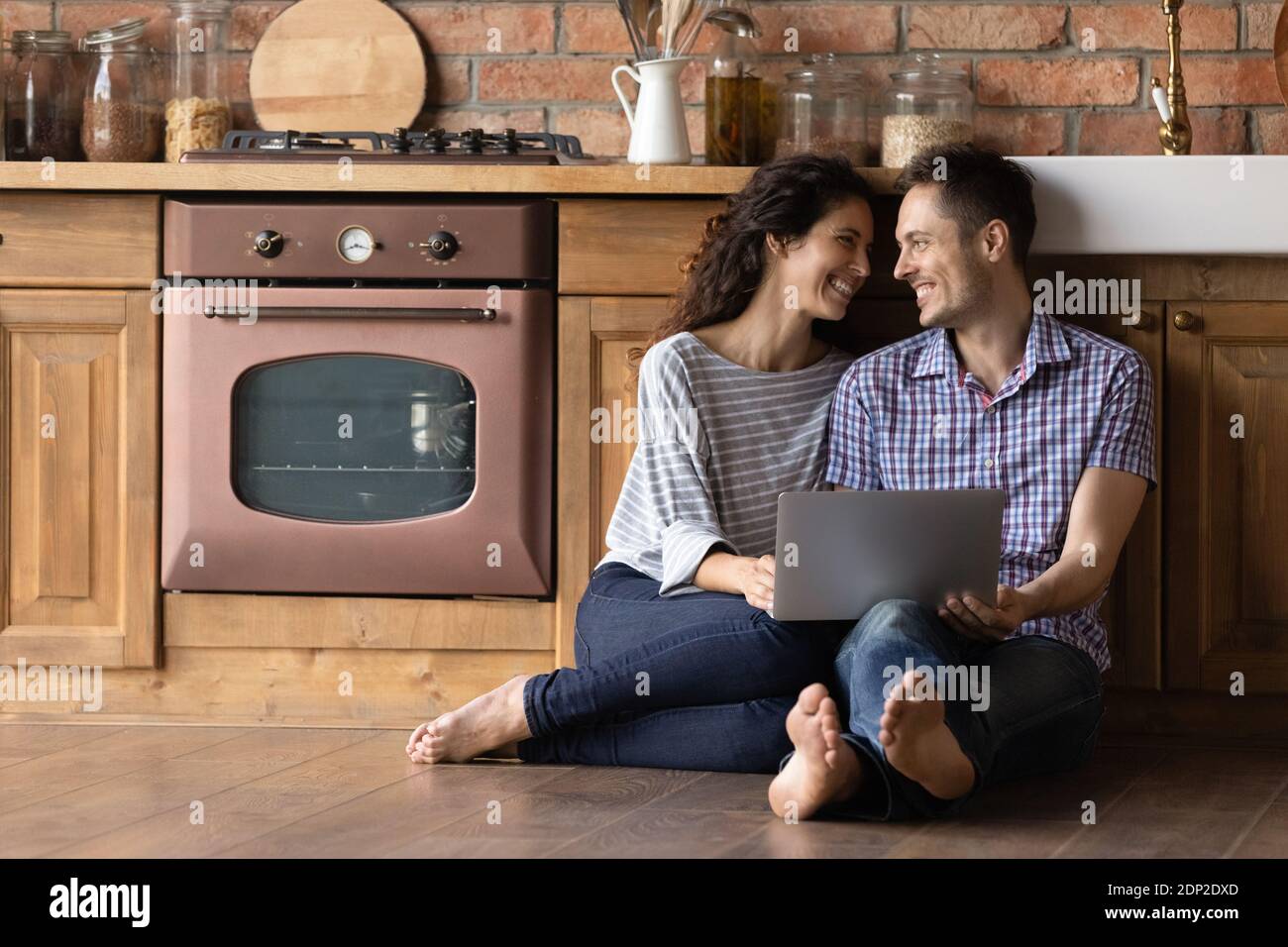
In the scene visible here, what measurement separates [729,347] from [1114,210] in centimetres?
55

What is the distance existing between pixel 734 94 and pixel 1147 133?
73 centimetres

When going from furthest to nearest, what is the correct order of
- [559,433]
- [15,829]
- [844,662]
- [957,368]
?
[559,433], [957,368], [844,662], [15,829]

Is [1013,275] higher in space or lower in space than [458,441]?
higher

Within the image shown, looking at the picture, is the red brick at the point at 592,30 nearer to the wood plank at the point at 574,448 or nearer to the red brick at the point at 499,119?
the red brick at the point at 499,119

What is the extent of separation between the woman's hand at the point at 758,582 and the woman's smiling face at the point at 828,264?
0.41 meters

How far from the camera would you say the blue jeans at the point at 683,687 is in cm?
179

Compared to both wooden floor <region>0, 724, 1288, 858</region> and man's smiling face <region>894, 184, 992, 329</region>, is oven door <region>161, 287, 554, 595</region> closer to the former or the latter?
wooden floor <region>0, 724, 1288, 858</region>

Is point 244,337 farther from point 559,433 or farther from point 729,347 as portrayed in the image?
point 729,347

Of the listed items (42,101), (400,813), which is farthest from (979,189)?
(42,101)

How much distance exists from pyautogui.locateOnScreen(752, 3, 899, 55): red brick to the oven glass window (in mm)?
895
